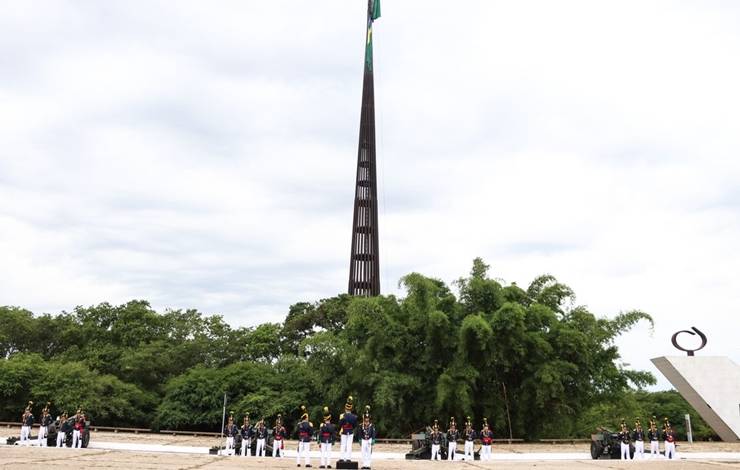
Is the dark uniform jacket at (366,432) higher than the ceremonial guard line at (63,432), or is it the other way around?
the dark uniform jacket at (366,432)

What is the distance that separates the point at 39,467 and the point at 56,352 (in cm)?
3747

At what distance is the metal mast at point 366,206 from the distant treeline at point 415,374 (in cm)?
2013

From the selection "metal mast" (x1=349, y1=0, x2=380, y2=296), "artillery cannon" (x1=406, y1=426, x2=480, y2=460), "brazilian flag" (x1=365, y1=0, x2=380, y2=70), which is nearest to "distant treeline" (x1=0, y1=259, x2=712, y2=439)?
"artillery cannon" (x1=406, y1=426, x2=480, y2=460)

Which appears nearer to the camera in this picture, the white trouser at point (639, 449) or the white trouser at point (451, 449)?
the white trouser at point (451, 449)

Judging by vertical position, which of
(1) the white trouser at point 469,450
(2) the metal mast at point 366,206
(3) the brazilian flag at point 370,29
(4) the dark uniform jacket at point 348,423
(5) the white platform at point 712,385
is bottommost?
(1) the white trouser at point 469,450

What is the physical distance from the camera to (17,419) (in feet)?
110

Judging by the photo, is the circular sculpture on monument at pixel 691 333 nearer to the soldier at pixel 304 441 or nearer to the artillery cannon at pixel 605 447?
the artillery cannon at pixel 605 447

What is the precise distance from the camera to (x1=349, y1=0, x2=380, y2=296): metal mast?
55781mm

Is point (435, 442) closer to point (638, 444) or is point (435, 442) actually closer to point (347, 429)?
point (347, 429)

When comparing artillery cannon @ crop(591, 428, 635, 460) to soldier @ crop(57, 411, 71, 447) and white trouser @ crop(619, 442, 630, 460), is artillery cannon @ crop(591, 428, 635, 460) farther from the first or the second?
soldier @ crop(57, 411, 71, 447)

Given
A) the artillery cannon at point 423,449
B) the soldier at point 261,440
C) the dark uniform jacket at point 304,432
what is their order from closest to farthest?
the dark uniform jacket at point 304,432 < the artillery cannon at point 423,449 < the soldier at point 261,440

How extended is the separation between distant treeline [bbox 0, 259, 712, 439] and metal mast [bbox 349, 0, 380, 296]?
20127mm

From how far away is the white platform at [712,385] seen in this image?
89.6 ft

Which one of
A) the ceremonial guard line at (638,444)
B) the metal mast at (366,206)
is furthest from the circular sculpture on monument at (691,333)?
the metal mast at (366,206)
